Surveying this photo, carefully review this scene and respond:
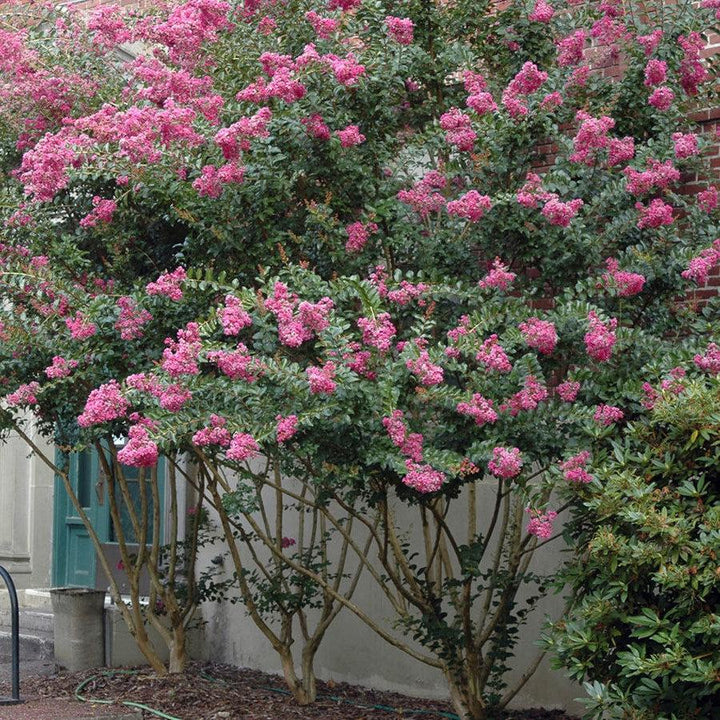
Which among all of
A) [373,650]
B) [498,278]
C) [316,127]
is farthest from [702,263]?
[373,650]

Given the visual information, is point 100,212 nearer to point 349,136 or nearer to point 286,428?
point 349,136

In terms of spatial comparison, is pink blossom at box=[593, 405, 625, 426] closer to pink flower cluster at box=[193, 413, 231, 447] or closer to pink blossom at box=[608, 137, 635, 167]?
pink blossom at box=[608, 137, 635, 167]

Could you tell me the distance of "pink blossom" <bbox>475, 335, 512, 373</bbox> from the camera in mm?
5324

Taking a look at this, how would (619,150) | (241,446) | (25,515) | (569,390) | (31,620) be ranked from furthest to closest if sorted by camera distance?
(25,515) < (31,620) < (619,150) < (569,390) < (241,446)

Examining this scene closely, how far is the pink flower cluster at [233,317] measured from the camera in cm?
525

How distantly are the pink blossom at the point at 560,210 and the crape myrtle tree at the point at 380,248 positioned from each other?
0.4 inches

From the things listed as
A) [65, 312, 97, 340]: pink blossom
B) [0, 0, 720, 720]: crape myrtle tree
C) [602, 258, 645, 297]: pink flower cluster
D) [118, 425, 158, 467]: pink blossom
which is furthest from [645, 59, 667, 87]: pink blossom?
[118, 425, 158, 467]: pink blossom

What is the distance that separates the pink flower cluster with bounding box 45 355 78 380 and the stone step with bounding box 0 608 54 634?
4808 millimetres

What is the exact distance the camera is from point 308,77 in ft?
19.8

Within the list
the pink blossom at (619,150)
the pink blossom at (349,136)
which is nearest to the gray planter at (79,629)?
the pink blossom at (349,136)

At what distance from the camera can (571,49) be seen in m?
6.63

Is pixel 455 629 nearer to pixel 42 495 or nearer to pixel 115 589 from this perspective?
pixel 115 589

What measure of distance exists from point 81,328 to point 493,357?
2187 millimetres

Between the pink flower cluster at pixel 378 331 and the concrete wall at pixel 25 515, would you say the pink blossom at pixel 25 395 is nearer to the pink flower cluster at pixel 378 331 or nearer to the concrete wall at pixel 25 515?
the pink flower cluster at pixel 378 331
